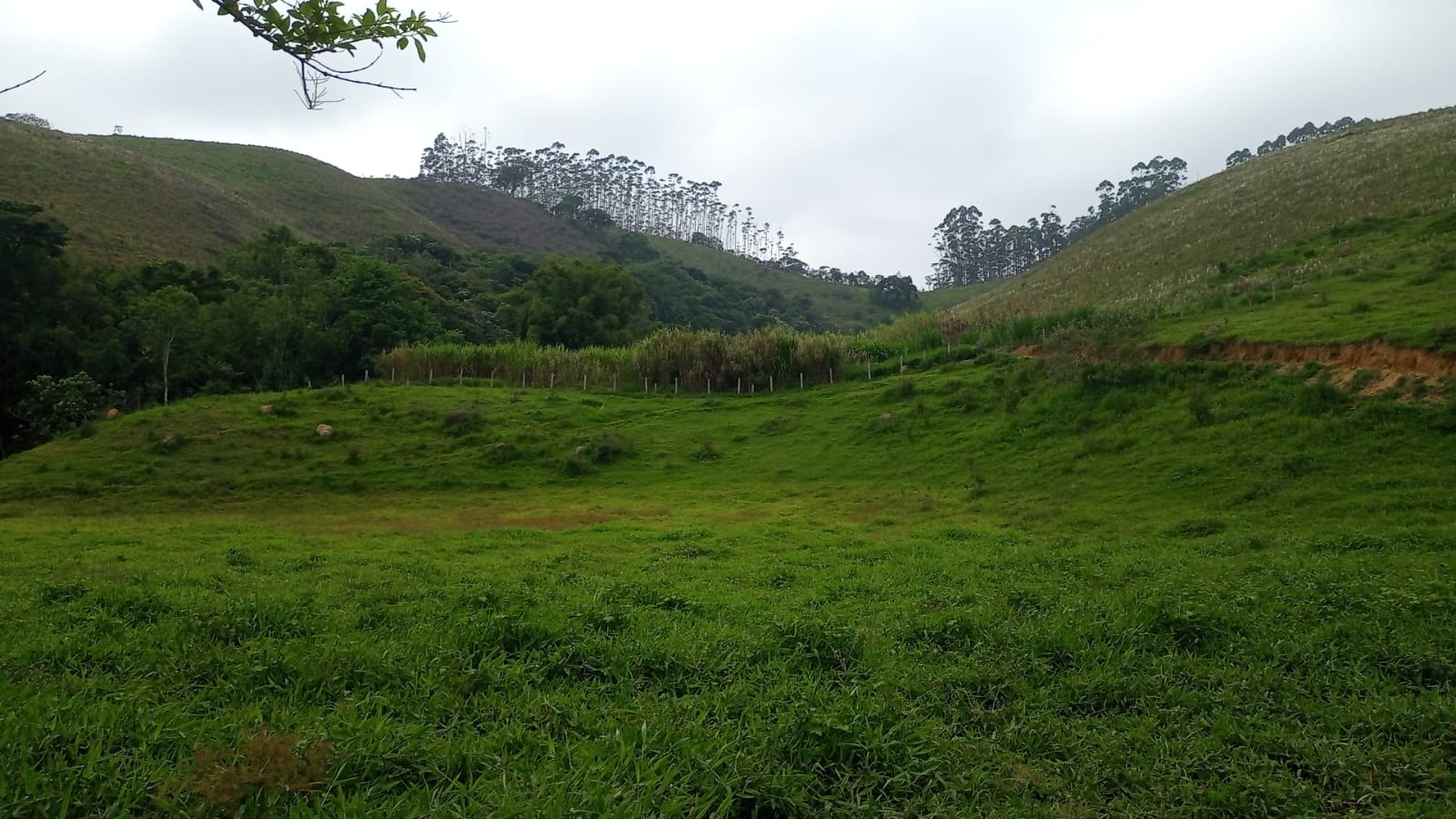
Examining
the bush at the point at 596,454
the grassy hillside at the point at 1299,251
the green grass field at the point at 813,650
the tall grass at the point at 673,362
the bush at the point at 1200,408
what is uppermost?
the grassy hillside at the point at 1299,251

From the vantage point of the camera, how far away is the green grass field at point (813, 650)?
3.73 m

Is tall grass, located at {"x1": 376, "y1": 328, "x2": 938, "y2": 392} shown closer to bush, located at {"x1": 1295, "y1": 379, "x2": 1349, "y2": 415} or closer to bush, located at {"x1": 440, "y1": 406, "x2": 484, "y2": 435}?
bush, located at {"x1": 440, "y1": 406, "x2": 484, "y2": 435}

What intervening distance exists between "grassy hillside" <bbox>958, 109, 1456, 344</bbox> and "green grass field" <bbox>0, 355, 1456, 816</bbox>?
15.2 feet

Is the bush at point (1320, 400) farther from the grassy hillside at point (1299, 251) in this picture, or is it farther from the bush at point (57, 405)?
the bush at point (57, 405)

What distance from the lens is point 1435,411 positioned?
13.1 meters

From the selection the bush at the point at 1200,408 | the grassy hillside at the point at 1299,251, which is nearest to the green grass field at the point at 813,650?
the bush at the point at 1200,408

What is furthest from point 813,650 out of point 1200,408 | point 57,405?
point 57,405

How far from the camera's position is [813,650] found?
5797 millimetres

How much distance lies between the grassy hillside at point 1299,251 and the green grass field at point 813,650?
15.2ft

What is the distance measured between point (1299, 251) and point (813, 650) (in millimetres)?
33686

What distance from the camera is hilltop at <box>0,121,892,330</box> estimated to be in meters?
52.4

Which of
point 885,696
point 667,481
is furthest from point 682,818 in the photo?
point 667,481

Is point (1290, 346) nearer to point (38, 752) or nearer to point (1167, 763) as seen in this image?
point (1167, 763)

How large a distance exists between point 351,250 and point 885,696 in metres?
56.6
